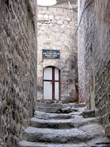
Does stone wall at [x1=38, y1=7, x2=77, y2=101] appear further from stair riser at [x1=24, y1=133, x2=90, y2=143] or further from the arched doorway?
stair riser at [x1=24, y1=133, x2=90, y2=143]

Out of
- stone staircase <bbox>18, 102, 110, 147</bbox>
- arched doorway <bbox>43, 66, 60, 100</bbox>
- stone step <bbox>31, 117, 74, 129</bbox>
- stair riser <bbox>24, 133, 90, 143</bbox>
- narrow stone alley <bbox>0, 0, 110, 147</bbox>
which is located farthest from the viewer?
arched doorway <bbox>43, 66, 60, 100</bbox>

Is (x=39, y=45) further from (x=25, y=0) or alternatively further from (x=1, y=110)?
(x=1, y=110)

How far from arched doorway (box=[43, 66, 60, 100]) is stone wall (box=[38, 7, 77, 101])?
0.22m

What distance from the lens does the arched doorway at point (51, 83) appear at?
10789 mm

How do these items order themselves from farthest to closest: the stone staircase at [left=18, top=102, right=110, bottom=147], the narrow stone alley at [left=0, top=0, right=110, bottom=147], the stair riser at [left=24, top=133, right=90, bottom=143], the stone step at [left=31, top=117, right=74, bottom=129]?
the stone step at [left=31, top=117, right=74, bottom=129] → the stair riser at [left=24, top=133, right=90, bottom=143] → the stone staircase at [left=18, top=102, right=110, bottom=147] → the narrow stone alley at [left=0, top=0, right=110, bottom=147]

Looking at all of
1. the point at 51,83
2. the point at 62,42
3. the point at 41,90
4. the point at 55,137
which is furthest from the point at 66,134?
the point at 62,42

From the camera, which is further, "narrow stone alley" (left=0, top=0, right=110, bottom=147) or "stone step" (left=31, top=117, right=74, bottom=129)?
"stone step" (left=31, top=117, right=74, bottom=129)

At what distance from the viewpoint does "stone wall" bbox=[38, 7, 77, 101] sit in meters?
10.8

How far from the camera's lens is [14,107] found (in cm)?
332

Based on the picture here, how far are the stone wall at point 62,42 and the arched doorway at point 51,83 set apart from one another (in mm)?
224

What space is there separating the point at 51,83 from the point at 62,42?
77.6 inches

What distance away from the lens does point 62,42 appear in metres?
11.2

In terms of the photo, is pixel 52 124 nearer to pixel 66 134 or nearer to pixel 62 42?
pixel 66 134

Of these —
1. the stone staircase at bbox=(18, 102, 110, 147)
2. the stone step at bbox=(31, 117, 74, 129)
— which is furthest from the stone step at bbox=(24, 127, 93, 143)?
the stone step at bbox=(31, 117, 74, 129)
